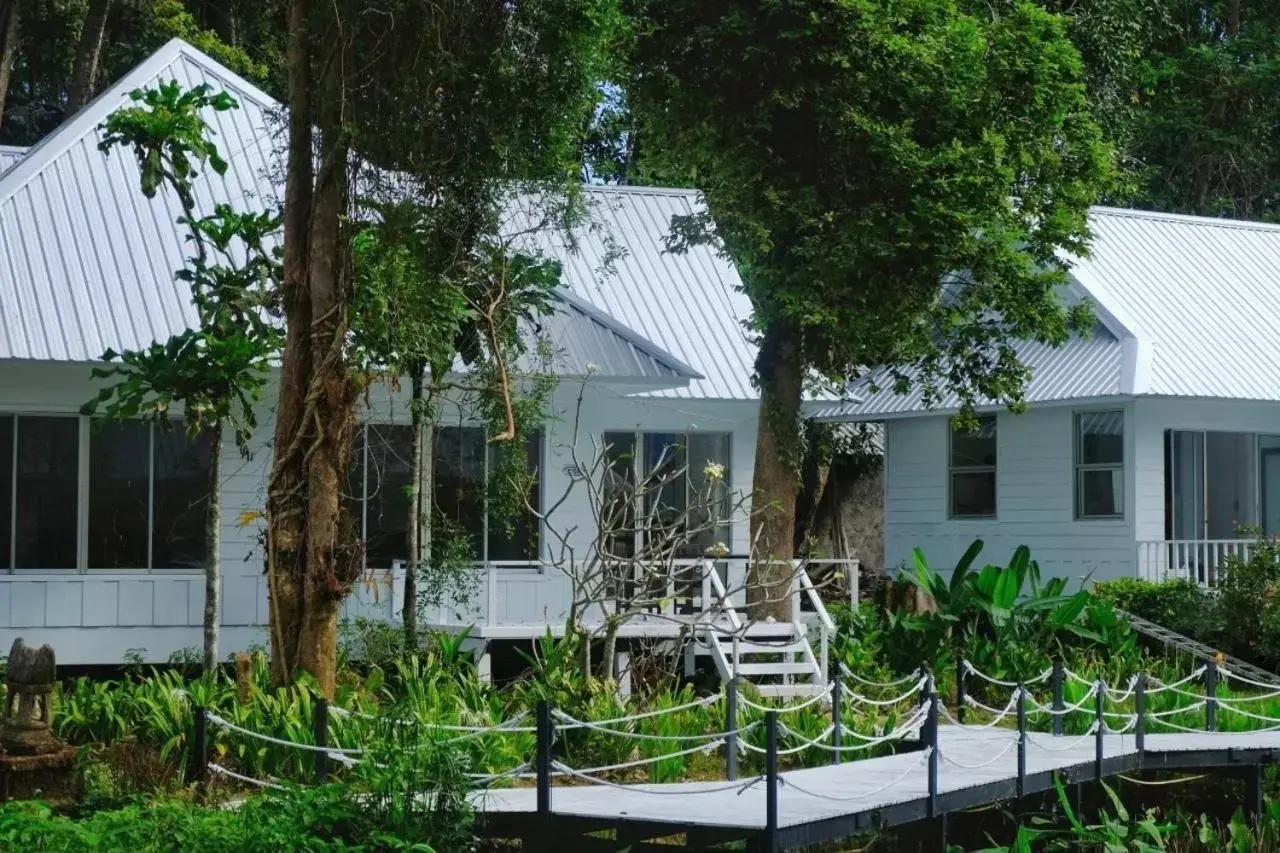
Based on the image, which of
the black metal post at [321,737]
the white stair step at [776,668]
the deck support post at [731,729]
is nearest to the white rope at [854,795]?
the deck support post at [731,729]

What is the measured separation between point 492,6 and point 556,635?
702cm

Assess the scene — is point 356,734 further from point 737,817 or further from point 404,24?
point 404,24

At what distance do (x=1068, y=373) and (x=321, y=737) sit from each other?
47.5 ft

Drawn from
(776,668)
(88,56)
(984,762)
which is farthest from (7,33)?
(984,762)

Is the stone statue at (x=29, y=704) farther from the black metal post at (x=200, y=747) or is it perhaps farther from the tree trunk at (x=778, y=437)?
the tree trunk at (x=778, y=437)

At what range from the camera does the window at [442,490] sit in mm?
21141

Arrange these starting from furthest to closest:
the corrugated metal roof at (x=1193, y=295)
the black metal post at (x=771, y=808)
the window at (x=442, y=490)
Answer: the corrugated metal roof at (x=1193, y=295) < the window at (x=442, y=490) < the black metal post at (x=771, y=808)

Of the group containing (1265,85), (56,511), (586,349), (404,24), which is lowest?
(56,511)

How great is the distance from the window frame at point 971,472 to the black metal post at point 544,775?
15592 millimetres

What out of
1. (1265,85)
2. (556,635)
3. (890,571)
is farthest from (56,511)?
(1265,85)

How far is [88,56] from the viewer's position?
3284 cm

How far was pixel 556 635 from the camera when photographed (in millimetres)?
20016

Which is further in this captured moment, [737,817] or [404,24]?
[404,24]

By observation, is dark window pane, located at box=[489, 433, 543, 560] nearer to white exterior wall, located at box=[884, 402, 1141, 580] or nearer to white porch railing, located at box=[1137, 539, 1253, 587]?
white exterior wall, located at box=[884, 402, 1141, 580]
